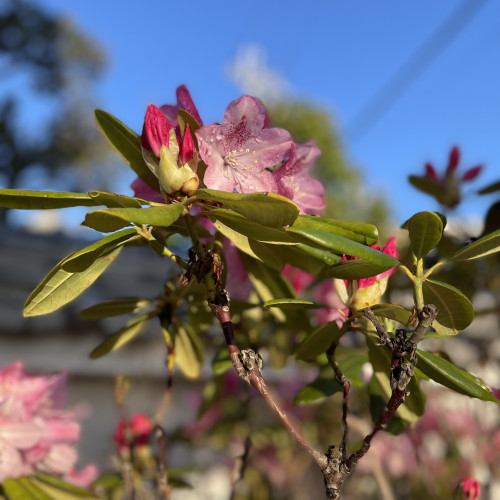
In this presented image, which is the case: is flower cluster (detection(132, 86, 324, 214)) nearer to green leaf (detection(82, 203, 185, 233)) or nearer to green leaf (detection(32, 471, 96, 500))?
green leaf (detection(82, 203, 185, 233))

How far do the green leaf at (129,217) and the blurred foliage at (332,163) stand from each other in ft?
55.8

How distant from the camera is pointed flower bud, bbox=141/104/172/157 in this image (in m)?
0.69

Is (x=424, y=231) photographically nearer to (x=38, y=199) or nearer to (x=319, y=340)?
(x=319, y=340)

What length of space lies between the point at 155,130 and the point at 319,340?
0.35 metres

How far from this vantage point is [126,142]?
785 millimetres

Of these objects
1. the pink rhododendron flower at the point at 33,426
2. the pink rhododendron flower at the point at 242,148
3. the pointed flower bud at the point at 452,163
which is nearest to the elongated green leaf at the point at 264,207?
the pink rhododendron flower at the point at 242,148

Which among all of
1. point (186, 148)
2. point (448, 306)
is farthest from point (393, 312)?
point (186, 148)

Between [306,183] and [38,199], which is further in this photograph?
[306,183]

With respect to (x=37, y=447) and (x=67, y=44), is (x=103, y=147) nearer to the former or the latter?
(x=67, y=44)

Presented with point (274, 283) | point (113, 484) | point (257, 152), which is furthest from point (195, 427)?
point (257, 152)

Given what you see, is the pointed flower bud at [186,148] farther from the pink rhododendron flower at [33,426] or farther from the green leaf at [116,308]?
the pink rhododendron flower at [33,426]

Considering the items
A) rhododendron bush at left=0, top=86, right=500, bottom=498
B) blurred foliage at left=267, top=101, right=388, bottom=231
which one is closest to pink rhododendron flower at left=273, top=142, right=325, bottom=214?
rhododendron bush at left=0, top=86, right=500, bottom=498

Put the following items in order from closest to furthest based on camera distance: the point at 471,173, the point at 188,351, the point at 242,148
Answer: the point at 242,148 < the point at 188,351 < the point at 471,173

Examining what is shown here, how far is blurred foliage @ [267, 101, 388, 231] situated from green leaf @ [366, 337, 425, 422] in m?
16.8
